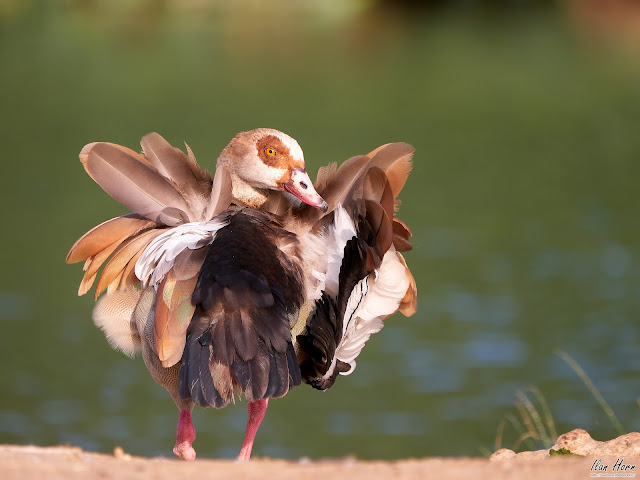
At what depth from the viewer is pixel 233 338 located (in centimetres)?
458

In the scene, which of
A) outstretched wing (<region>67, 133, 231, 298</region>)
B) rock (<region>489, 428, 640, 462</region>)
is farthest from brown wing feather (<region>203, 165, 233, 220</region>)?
rock (<region>489, 428, 640, 462</region>)

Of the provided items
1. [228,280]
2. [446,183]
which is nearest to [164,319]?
[228,280]

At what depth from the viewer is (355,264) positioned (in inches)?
194

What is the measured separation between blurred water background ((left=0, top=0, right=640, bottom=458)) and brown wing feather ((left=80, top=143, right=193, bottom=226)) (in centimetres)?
380

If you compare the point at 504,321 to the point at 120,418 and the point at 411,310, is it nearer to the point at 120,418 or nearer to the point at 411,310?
the point at 120,418

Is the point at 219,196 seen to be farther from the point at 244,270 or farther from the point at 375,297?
the point at 375,297

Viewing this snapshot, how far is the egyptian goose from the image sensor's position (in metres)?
4.61

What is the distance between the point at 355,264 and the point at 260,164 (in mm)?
1195

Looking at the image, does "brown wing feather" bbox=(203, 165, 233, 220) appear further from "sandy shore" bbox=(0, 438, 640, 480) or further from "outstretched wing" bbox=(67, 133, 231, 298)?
"sandy shore" bbox=(0, 438, 640, 480)

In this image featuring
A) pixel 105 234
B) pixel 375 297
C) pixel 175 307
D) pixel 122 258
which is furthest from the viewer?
pixel 105 234

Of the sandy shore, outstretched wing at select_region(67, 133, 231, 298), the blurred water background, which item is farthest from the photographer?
the blurred water background

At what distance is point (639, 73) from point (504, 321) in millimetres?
20428

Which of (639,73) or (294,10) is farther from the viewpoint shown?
(294,10)

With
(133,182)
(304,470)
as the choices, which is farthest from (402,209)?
(304,470)
